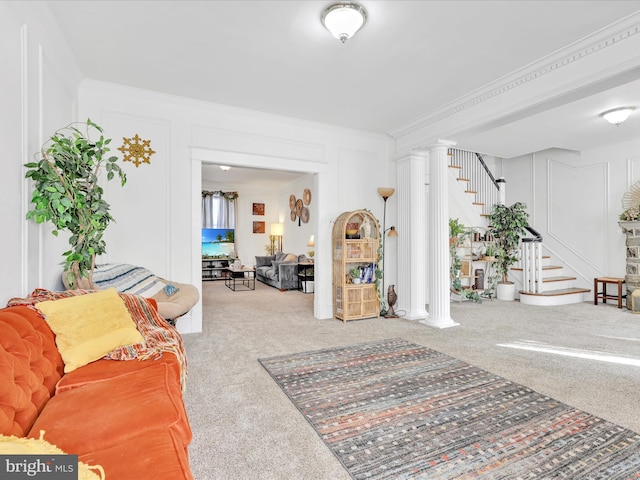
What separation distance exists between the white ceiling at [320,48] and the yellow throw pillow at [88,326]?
6.79ft

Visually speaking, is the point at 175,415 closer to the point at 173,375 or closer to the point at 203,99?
the point at 173,375

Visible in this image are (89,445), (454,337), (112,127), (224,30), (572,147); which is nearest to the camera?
(89,445)

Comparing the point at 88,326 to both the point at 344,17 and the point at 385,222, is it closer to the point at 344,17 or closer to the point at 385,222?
the point at 344,17

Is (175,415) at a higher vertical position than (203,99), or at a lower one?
lower

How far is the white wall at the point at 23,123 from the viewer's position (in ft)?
6.26

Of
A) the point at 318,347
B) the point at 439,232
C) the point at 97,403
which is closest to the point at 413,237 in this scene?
the point at 439,232

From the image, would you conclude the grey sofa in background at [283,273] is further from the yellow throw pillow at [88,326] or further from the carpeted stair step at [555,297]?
the yellow throw pillow at [88,326]

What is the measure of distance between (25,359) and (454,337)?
3839mm

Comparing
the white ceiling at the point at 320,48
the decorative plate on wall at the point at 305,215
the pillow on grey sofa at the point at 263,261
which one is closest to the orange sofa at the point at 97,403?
the white ceiling at the point at 320,48

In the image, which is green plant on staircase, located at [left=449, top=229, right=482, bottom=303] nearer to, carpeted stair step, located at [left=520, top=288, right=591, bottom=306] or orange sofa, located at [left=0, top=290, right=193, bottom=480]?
carpeted stair step, located at [left=520, top=288, right=591, bottom=306]

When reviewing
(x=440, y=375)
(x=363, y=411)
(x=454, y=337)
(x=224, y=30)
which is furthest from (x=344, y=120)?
(x=363, y=411)

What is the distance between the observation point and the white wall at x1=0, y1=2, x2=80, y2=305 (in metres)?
1.91

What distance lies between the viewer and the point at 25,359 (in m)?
1.40

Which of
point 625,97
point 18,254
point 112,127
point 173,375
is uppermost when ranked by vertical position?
point 625,97
